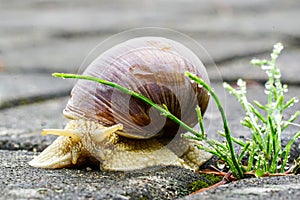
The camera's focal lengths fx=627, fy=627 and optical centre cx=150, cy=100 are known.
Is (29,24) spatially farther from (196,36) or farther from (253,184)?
(253,184)

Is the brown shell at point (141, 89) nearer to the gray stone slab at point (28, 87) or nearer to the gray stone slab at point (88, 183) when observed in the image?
the gray stone slab at point (88, 183)

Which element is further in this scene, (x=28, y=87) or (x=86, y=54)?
(x=86, y=54)

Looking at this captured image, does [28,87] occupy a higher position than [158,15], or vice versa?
[158,15]

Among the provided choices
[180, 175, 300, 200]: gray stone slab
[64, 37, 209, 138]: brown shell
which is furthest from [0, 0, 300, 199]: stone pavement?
[64, 37, 209, 138]: brown shell

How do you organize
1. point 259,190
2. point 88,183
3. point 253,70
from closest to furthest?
point 259,190 < point 88,183 < point 253,70

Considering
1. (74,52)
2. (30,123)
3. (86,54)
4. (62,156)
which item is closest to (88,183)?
(62,156)

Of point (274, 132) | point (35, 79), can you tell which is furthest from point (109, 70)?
point (35, 79)

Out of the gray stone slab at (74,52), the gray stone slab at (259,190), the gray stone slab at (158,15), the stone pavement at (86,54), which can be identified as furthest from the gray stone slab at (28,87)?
the gray stone slab at (158,15)

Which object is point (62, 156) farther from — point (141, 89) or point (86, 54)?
point (86, 54)
